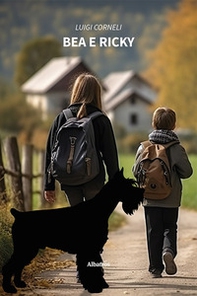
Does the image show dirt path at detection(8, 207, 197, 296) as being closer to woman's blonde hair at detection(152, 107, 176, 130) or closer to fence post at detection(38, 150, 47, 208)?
woman's blonde hair at detection(152, 107, 176, 130)

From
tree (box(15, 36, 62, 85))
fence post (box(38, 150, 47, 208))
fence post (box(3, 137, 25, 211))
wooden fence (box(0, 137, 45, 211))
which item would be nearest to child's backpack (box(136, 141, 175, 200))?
wooden fence (box(0, 137, 45, 211))

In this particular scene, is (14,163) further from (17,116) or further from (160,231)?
(17,116)

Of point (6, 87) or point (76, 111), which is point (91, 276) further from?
point (6, 87)

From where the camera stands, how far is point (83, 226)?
518 cm

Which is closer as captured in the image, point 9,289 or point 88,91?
point 88,91

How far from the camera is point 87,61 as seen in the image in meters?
19.6

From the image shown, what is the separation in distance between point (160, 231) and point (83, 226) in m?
0.57

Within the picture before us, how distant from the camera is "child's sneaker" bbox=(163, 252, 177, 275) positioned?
5.42m

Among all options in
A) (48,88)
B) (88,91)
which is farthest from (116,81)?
(88,91)

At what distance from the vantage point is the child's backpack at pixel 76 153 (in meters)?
5.14

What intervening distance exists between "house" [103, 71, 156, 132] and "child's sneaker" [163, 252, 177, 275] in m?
15.2

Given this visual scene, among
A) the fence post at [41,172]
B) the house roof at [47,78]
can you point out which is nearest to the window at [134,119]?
the house roof at [47,78]

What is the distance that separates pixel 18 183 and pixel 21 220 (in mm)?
2740

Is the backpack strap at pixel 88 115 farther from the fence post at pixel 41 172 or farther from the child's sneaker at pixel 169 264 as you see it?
the fence post at pixel 41 172
